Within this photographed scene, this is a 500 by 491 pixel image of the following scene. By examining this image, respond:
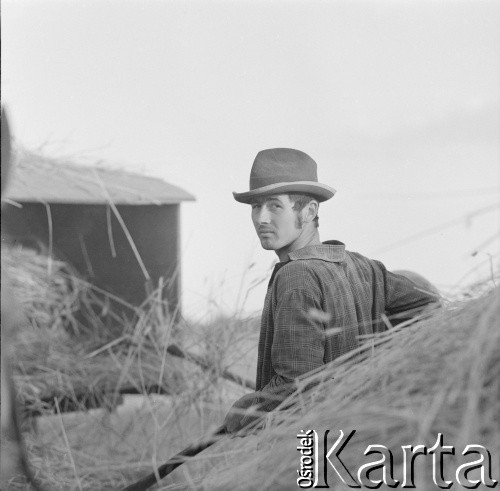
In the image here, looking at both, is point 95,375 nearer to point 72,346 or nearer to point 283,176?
point 72,346

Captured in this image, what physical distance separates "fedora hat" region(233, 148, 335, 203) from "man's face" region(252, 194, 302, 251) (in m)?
0.02

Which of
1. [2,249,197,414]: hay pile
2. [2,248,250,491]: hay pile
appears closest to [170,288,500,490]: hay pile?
[2,248,250,491]: hay pile

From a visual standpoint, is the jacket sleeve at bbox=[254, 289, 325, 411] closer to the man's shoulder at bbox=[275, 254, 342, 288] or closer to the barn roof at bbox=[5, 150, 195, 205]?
the man's shoulder at bbox=[275, 254, 342, 288]

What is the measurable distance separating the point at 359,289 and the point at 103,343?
1636 mm

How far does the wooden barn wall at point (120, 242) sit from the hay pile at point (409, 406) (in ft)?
6.04

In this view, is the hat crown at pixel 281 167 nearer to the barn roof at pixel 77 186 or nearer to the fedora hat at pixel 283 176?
the fedora hat at pixel 283 176

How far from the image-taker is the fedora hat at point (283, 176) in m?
1.51

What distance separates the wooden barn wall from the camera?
298 centimetres

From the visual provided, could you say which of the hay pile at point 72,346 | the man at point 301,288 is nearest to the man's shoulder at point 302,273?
the man at point 301,288

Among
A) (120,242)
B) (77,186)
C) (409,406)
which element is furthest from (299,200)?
(120,242)

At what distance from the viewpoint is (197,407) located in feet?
8.64

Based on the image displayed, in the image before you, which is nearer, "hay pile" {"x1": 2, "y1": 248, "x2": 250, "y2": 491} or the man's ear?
the man's ear

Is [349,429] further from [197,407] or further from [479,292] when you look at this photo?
[197,407]

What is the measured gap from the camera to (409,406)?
937 mm
